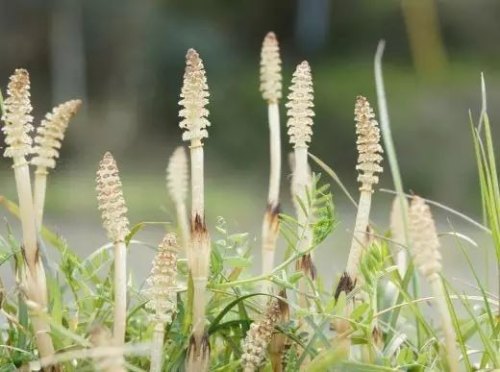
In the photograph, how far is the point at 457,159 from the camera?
3.56 m

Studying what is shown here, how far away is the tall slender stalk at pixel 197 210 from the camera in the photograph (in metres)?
0.20

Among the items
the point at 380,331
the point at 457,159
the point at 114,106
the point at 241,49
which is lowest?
the point at 380,331

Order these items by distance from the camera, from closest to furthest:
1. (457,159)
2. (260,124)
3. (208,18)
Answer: (457,159)
(260,124)
(208,18)

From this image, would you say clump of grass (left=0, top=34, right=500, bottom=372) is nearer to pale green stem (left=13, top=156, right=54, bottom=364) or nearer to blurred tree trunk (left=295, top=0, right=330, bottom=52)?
pale green stem (left=13, top=156, right=54, bottom=364)

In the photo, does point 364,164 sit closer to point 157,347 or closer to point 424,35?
point 157,347

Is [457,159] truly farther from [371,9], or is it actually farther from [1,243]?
[1,243]

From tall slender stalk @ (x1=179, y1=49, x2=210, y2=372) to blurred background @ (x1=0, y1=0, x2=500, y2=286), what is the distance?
10.6ft

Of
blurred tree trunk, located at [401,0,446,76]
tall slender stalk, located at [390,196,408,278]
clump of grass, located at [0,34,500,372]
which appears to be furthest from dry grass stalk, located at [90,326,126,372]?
blurred tree trunk, located at [401,0,446,76]

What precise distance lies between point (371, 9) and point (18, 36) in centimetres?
145

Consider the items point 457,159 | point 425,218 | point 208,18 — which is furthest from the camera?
point 208,18

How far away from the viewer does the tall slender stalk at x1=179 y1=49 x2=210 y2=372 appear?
204 millimetres

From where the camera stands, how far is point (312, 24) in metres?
4.44

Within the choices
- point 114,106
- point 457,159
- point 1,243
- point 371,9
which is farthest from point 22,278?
point 371,9

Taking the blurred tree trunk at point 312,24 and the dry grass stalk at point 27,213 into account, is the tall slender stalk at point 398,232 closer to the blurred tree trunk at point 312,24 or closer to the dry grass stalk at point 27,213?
the dry grass stalk at point 27,213
